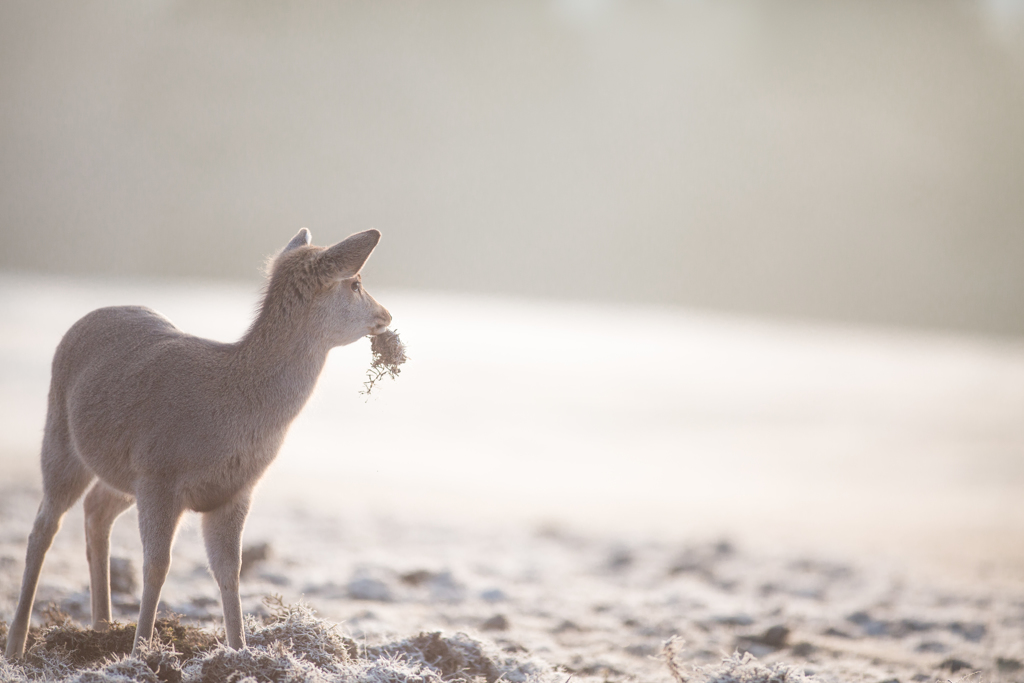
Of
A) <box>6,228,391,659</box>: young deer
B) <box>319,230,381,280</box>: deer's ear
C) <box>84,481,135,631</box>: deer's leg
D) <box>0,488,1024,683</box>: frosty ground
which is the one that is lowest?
<box>0,488,1024,683</box>: frosty ground

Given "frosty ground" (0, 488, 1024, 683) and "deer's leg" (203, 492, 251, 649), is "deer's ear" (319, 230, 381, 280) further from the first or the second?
"frosty ground" (0, 488, 1024, 683)

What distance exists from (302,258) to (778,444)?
53.0ft

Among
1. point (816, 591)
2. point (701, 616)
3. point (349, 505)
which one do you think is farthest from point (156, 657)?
point (349, 505)

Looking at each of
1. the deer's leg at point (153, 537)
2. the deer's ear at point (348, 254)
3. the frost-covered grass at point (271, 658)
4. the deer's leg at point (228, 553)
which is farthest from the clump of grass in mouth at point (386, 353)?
the frost-covered grass at point (271, 658)

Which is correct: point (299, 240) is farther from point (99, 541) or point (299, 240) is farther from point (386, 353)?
point (99, 541)

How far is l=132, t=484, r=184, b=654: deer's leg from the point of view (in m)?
4.09

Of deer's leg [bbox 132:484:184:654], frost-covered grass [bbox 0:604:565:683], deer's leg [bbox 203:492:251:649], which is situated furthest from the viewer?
deer's leg [bbox 203:492:251:649]

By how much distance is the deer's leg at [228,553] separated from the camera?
4367 mm

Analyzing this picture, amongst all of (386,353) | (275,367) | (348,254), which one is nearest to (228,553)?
(275,367)

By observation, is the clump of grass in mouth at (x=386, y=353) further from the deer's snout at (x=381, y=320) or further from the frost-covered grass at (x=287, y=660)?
the frost-covered grass at (x=287, y=660)

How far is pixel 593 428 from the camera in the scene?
19.4 meters

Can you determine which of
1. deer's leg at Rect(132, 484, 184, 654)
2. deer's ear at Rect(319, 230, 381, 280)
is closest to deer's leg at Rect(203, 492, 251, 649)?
deer's leg at Rect(132, 484, 184, 654)

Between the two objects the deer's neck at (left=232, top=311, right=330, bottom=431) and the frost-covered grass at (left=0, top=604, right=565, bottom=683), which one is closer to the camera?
the frost-covered grass at (left=0, top=604, right=565, bottom=683)

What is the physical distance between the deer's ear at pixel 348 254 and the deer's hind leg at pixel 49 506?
1.85m
